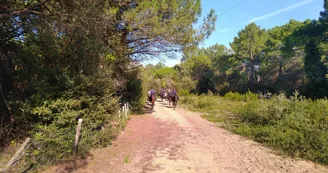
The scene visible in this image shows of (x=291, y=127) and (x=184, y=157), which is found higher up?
(x=291, y=127)

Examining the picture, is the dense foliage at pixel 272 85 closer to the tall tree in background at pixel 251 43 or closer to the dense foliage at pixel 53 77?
the tall tree in background at pixel 251 43

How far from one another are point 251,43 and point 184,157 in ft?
130

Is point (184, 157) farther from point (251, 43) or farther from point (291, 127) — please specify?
point (251, 43)

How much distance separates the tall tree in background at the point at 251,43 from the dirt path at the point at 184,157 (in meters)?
35.3

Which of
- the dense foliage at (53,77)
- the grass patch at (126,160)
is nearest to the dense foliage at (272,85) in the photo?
the grass patch at (126,160)

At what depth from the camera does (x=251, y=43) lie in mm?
40219

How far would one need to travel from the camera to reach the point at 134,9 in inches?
408

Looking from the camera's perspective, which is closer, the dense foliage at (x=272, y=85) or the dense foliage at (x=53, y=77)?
the dense foliage at (x=53, y=77)

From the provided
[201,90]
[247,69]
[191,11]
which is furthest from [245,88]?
[191,11]

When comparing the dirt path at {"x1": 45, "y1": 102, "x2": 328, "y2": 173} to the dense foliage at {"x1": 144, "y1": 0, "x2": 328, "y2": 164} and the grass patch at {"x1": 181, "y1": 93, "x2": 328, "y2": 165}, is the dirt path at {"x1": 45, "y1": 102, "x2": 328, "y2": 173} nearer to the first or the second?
the grass patch at {"x1": 181, "y1": 93, "x2": 328, "y2": 165}

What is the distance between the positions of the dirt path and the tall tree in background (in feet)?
116

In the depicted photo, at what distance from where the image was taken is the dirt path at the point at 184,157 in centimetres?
526

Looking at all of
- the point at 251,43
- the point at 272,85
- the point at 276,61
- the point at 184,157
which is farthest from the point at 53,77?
the point at 276,61

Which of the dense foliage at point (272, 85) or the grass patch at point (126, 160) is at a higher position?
the dense foliage at point (272, 85)
